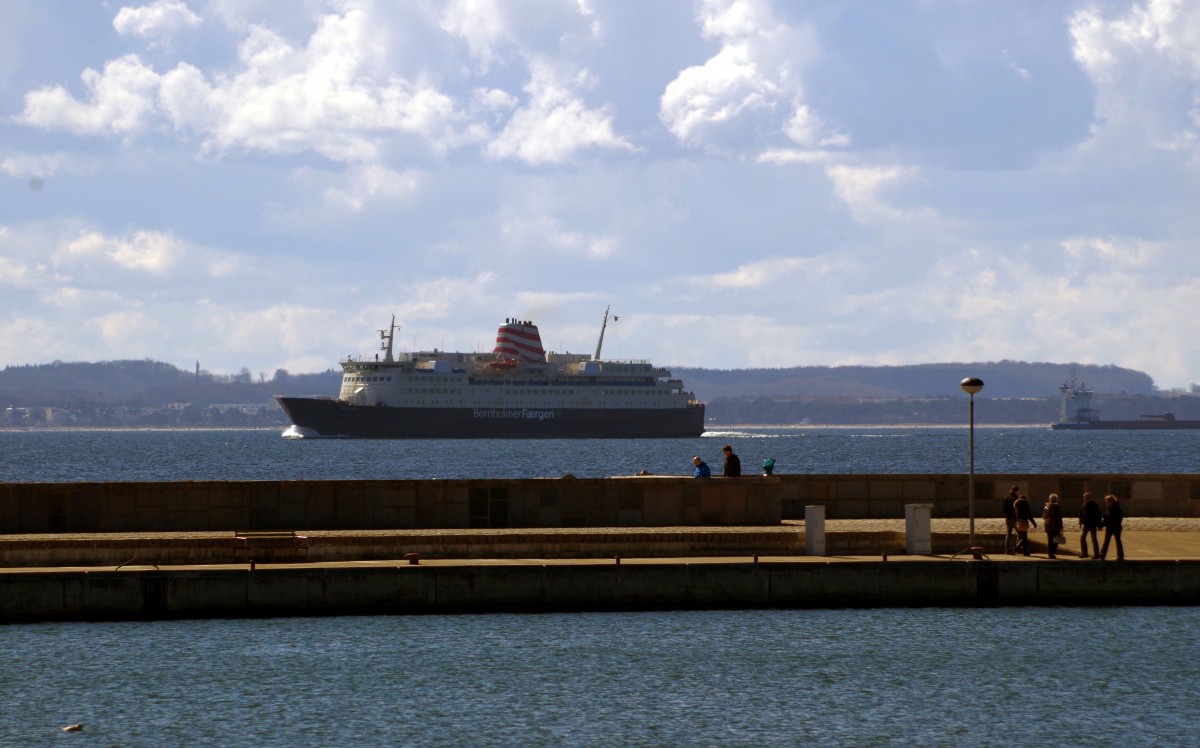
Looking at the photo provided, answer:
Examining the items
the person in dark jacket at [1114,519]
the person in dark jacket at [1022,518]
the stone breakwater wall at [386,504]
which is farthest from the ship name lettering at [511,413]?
the person in dark jacket at [1114,519]

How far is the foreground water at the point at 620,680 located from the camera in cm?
1873

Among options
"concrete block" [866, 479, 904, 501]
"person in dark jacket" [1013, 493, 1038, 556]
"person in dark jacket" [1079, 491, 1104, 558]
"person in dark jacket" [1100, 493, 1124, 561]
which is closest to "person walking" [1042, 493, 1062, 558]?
"person in dark jacket" [1013, 493, 1038, 556]

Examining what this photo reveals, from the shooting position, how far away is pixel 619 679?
2153 centimetres

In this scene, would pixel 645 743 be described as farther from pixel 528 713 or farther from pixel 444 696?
pixel 444 696

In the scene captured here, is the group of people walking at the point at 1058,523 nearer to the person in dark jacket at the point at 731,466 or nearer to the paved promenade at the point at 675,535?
the paved promenade at the point at 675,535

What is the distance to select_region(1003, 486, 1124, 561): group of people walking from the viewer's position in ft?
83.3

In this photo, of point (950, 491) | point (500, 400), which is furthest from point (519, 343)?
point (950, 491)

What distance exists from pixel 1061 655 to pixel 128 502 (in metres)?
16.3

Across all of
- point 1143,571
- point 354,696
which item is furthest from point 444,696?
point 1143,571

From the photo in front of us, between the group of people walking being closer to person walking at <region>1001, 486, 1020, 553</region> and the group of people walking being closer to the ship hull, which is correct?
person walking at <region>1001, 486, 1020, 553</region>

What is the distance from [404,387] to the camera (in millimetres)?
172375

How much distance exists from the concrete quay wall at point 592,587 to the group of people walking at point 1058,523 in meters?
0.73

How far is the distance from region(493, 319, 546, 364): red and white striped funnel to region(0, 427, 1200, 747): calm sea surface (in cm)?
16159

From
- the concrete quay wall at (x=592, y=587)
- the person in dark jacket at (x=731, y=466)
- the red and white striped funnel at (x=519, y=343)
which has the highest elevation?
the red and white striped funnel at (x=519, y=343)
